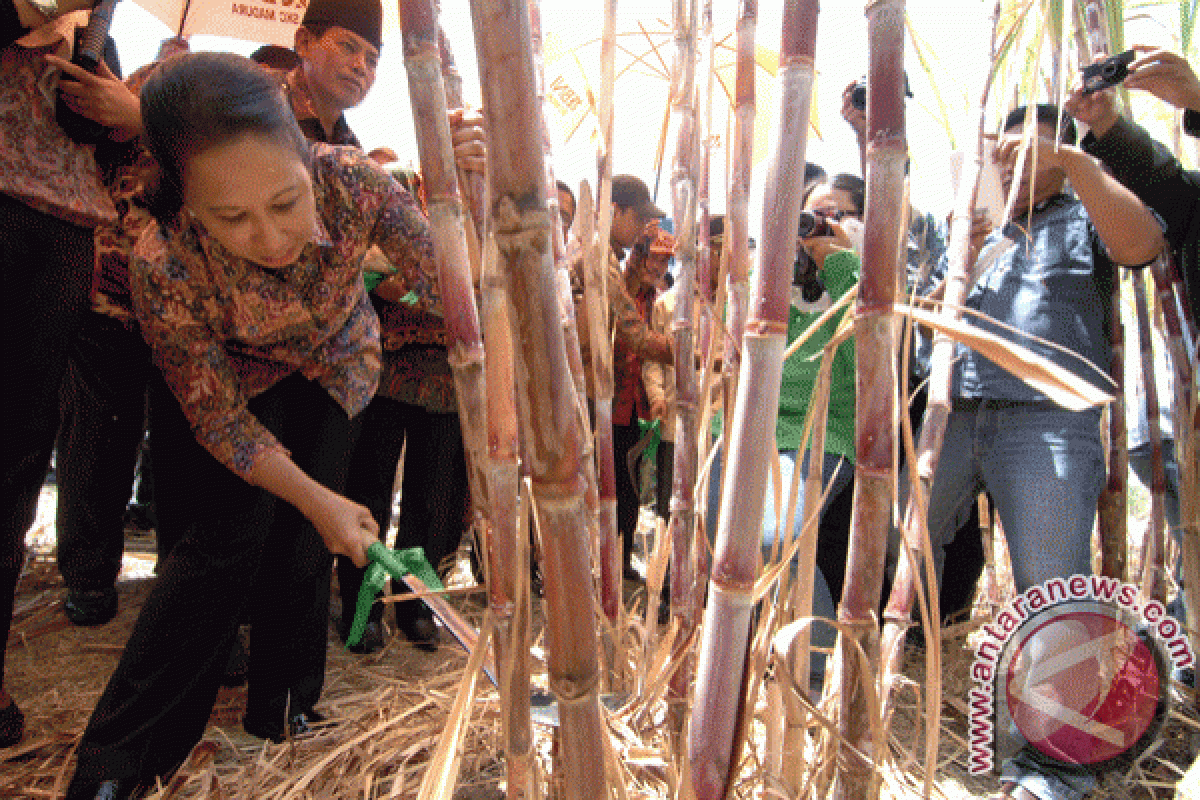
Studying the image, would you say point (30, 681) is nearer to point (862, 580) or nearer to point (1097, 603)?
point (862, 580)

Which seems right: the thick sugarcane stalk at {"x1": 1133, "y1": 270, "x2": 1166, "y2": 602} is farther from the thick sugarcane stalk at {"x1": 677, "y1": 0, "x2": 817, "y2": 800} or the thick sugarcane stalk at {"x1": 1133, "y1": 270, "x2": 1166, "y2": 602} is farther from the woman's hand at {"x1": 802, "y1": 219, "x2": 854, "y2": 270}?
the thick sugarcane stalk at {"x1": 677, "y1": 0, "x2": 817, "y2": 800}

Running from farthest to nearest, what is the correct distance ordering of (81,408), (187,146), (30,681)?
(81,408), (30,681), (187,146)

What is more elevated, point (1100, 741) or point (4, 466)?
point (4, 466)

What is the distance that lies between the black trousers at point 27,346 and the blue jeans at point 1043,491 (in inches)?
60.6

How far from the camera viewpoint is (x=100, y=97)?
1.05 m

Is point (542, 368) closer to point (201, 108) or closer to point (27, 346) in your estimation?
point (201, 108)

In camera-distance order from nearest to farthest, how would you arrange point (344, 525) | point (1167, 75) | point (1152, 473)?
1. point (344, 525)
2. point (1167, 75)
3. point (1152, 473)

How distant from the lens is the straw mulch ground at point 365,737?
817 mm

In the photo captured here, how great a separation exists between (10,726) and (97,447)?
1.99 ft

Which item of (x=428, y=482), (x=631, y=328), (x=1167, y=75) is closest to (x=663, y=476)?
(x=631, y=328)

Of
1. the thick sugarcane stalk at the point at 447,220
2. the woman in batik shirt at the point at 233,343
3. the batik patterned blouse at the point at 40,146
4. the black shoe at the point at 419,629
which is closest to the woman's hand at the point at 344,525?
the woman in batik shirt at the point at 233,343

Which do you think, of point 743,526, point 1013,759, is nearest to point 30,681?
point 743,526

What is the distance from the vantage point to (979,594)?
2.32 m

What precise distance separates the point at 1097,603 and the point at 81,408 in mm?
1952
